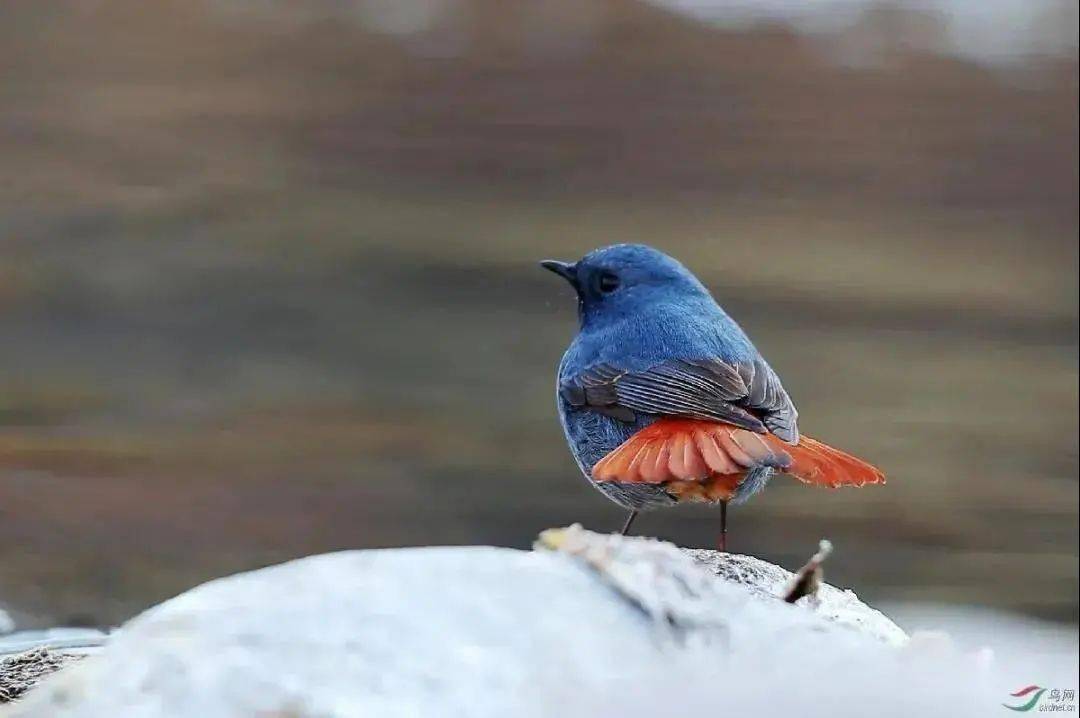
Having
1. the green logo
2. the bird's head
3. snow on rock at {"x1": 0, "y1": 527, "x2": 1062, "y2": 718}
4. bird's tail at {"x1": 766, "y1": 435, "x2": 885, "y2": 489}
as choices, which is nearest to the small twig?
snow on rock at {"x1": 0, "y1": 527, "x2": 1062, "y2": 718}

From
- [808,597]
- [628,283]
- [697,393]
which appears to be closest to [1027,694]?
[808,597]

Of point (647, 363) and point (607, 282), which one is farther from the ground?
point (607, 282)

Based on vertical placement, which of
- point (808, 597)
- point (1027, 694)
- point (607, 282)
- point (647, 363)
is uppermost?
point (607, 282)

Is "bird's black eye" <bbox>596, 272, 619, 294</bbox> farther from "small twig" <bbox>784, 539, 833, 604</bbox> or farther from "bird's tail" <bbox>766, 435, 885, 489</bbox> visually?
"small twig" <bbox>784, 539, 833, 604</bbox>

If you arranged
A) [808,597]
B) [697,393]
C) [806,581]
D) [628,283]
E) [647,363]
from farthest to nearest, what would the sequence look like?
[628,283], [647,363], [697,393], [808,597], [806,581]

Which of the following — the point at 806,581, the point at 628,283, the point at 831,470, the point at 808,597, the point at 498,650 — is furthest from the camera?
the point at 628,283

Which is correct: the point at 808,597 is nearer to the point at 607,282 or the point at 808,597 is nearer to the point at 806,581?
the point at 806,581

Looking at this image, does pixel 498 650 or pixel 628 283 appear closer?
pixel 498 650

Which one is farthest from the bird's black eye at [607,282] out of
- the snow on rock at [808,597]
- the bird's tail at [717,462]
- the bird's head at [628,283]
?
the snow on rock at [808,597]

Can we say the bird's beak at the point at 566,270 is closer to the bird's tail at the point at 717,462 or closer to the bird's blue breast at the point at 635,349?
the bird's blue breast at the point at 635,349

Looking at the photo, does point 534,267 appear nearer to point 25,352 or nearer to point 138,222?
point 138,222
